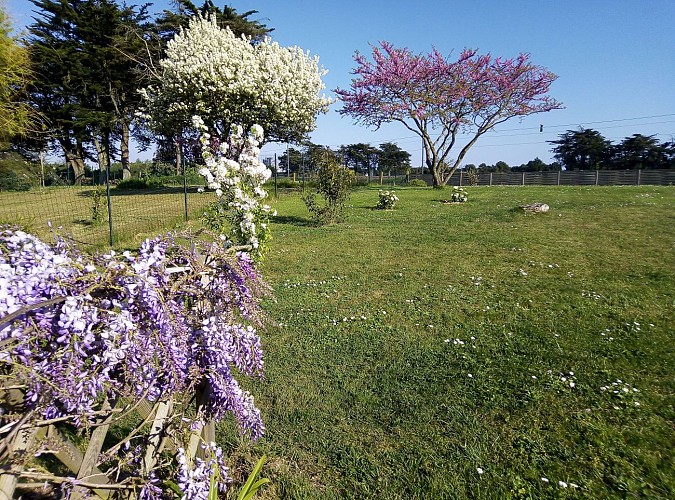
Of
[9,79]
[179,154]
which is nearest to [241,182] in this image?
[179,154]

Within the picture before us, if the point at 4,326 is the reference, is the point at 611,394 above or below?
below

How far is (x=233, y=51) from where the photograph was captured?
57.4 ft

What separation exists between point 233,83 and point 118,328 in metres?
18.1

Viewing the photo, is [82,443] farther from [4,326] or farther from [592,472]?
[592,472]

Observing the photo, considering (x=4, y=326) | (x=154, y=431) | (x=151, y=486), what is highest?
(x=4, y=326)

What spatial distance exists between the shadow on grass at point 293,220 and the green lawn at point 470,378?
4.58 meters

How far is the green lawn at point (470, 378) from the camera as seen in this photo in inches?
91.4

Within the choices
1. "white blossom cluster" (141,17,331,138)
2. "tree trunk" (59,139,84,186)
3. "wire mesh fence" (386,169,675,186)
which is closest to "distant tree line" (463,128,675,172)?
"wire mesh fence" (386,169,675,186)

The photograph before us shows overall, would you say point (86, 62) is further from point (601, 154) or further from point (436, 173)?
point (601, 154)

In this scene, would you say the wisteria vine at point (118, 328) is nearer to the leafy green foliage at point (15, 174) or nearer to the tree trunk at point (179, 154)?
the tree trunk at point (179, 154)

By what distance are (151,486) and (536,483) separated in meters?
2.02

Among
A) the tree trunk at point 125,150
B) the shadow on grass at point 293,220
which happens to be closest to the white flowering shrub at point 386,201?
the shadow on grass at point 293,220

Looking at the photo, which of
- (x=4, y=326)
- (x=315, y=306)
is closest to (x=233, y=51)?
(x=315, y=306)

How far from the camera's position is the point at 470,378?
10.9 ft
